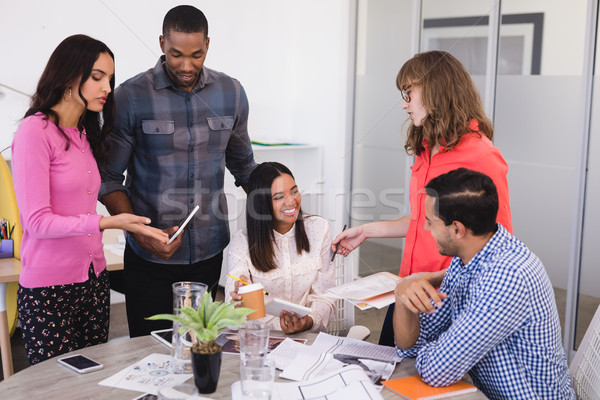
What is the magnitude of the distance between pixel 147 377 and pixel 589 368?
1.22m

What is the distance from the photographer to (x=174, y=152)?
226 cm

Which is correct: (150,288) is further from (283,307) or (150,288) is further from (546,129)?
(546,129)

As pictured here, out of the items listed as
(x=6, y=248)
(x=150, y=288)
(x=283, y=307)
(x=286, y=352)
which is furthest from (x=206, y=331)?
(x=6, y=248)

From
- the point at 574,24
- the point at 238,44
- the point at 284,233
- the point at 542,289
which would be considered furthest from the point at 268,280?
the point at 238,44

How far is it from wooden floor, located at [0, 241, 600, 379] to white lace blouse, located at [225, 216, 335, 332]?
1.41m

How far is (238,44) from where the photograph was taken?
4.74 meters

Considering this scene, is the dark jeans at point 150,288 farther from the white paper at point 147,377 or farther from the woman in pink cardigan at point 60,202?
the white paper at point 147,377

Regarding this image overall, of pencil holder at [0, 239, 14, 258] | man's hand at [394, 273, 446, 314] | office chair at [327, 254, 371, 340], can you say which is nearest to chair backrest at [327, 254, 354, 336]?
office chair at [327, 254, 371, 340]

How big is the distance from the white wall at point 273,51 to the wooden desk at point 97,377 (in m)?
2.65

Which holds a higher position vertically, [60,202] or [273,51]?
[273,51]

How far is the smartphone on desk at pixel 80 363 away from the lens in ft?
5.26

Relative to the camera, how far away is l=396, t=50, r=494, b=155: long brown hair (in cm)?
199

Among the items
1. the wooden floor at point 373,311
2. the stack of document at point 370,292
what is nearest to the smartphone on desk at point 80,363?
the stack of document at point 370,292

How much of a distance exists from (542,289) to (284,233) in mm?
1091
